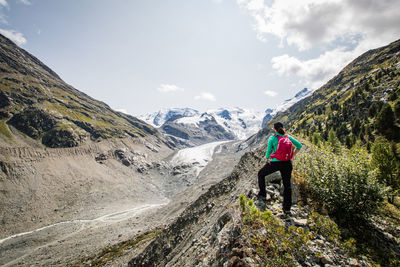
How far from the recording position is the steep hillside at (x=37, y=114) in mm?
123625

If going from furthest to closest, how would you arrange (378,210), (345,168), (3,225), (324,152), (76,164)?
(76,164), (3,225), (324,152), (345,168), (378,210)

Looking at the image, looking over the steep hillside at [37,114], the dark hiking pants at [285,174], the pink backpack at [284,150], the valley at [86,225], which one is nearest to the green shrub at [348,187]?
the dark hiking pants at [285,174]

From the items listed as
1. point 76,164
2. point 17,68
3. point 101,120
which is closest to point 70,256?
point 76,164

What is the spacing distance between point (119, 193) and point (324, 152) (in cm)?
11648

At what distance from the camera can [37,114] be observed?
455 ft

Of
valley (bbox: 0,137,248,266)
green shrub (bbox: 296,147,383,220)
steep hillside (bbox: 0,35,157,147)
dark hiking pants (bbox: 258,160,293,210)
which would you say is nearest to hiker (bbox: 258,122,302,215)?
dark hiking pants (bbox: 258,160,293,210)

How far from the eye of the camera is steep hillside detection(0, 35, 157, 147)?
123625 mm

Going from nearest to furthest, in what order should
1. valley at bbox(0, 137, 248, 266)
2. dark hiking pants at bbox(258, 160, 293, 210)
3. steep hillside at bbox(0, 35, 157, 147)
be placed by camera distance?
dark hiking pants at bbox(258, 160, 293, 210), valley at bbox(0, 137, 248, 266), steep hillside at bbox(0, 35, 157, 147)

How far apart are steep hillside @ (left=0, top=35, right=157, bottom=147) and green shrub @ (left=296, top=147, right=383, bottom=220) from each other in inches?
5811

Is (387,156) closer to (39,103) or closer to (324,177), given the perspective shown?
(324,177)

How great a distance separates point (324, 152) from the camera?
29.5ft

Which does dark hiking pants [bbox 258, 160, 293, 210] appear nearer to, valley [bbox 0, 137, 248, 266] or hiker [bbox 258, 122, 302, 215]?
hiker [bbox 258, 122, 302, 215]

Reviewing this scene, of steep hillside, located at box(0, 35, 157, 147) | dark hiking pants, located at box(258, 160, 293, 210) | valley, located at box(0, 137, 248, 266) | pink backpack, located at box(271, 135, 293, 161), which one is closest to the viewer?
dark hiking pants, located at box(258, 160, 293, 210)

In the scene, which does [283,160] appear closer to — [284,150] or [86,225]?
[284,150]
